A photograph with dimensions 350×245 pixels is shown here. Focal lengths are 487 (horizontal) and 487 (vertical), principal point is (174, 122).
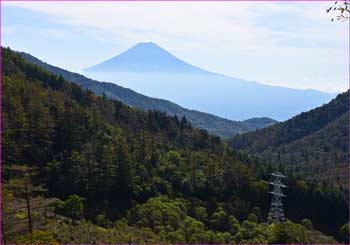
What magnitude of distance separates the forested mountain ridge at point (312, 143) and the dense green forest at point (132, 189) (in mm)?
31358

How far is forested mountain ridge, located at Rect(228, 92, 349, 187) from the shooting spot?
81.4 m

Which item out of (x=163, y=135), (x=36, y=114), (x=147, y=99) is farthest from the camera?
(x=147, y=99)

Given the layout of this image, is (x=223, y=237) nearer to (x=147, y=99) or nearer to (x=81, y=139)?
(x=81, y=139)

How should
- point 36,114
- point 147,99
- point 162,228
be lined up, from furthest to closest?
1. point 147,99
2. point 36,114
3. point 162,228

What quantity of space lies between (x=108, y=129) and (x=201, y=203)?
39.1 feet

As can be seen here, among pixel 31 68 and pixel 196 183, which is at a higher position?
pixel 31 68

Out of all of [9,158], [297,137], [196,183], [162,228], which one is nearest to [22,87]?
[9,158]

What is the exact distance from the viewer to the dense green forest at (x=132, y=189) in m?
27.8

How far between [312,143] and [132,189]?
72377 mm

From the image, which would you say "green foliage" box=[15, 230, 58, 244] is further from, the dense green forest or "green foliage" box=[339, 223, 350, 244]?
"green foliage" box=[339, 223, 350, 244]

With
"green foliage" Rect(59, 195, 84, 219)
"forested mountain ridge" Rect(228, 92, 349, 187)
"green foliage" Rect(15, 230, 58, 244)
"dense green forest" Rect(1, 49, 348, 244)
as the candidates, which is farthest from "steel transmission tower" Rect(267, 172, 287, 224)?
"forested mountain ridge" Rect(228, 92, 349, 187)

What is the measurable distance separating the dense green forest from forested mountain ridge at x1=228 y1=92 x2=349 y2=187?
31.4 m

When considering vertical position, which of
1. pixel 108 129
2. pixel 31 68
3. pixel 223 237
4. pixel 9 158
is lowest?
pixel 223 237

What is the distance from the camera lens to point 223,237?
30.2m
